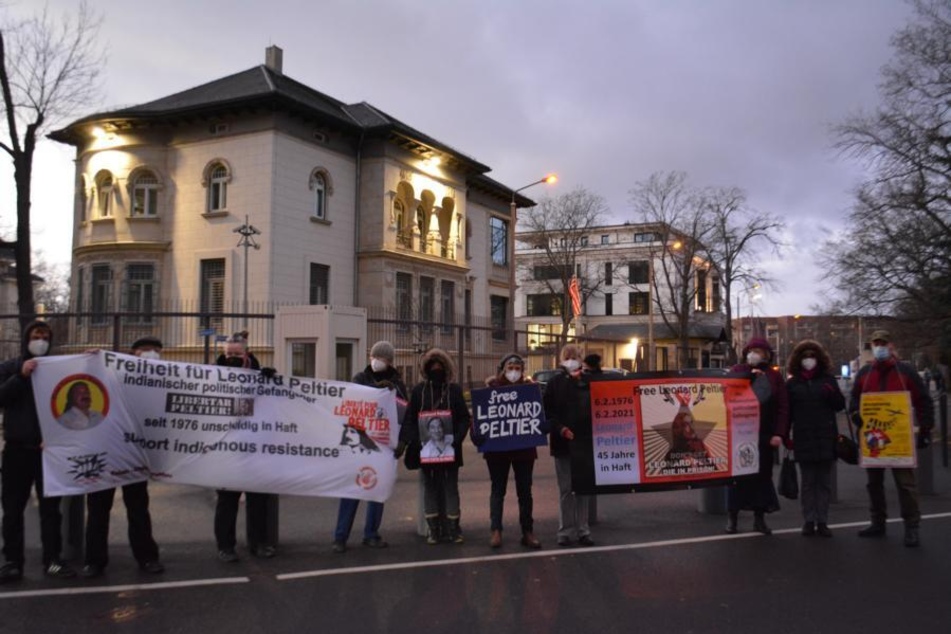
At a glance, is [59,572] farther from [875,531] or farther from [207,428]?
[875,531]

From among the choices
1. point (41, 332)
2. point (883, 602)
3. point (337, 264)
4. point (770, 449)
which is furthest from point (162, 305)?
point (883, 602)

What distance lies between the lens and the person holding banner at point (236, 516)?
267 inches

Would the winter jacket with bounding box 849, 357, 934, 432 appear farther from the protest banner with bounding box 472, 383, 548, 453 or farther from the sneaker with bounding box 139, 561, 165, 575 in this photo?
the sneaker with bounding box 139, 561, 165, 575

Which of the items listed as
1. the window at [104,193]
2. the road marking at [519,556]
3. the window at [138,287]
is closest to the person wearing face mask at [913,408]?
the road marking at [519,556]

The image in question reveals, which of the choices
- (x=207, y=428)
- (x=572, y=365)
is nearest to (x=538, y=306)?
(x=572, y=365)

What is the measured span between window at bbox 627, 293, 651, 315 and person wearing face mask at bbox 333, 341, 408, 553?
67.4 m

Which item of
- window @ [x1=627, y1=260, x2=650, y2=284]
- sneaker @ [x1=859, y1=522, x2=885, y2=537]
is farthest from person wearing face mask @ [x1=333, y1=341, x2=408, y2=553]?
window @ [x1=627, y1=260, x2=650, y2=284]

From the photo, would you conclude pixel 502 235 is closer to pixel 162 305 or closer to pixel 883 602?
pixel 162 305

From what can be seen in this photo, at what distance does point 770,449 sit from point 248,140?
24.4m

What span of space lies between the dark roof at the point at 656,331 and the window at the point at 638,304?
157 cm

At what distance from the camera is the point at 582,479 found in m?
7.54

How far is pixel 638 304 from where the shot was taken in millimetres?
74438

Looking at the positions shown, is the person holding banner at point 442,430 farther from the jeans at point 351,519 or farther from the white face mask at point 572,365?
the white face mask at point 572,365

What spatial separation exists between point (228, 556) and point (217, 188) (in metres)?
24.5
